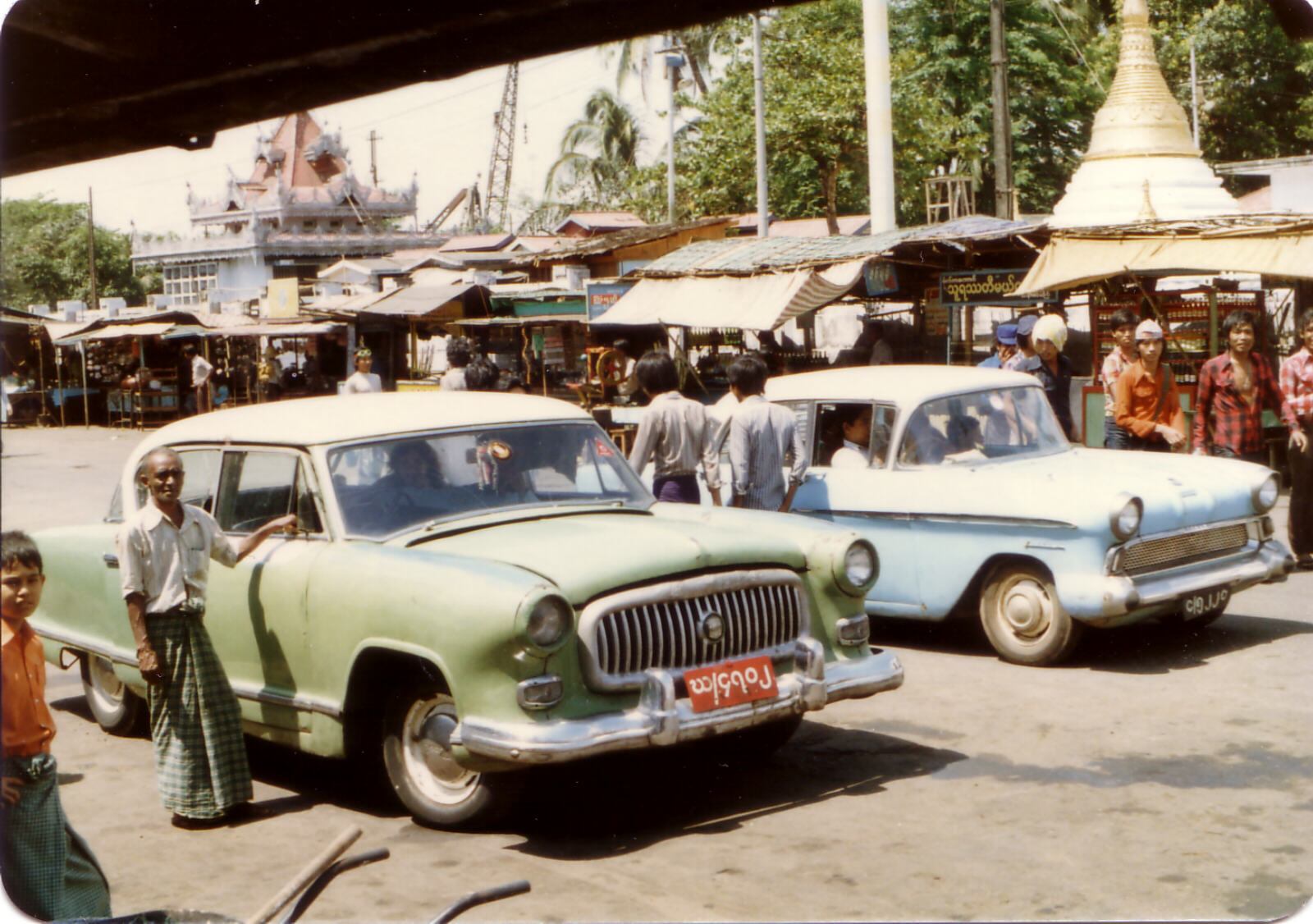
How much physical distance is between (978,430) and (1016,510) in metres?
0.87

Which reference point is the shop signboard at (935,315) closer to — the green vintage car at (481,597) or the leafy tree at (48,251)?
the green vintage car at (481,597)

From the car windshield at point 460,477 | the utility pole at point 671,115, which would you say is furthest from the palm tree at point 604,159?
the car windshield at point 460,477

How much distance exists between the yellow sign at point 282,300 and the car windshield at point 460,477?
864 inches

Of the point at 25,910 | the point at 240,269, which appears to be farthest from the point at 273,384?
the point at 25,910

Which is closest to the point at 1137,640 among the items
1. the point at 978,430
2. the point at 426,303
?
the point at 978,430

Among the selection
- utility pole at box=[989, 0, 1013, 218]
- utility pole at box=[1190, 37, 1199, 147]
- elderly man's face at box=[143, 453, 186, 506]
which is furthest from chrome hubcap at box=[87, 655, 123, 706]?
utility pole at box=[1190, 37, 1199, 147]

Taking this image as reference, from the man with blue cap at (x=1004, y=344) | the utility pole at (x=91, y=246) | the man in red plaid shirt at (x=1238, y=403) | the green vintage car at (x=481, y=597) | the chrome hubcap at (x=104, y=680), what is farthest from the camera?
the man with blue cap at (x=1004, y=344)

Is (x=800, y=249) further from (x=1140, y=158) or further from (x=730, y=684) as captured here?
(x=730, y=684)

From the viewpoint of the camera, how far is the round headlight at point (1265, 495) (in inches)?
279

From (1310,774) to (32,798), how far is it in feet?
13.5

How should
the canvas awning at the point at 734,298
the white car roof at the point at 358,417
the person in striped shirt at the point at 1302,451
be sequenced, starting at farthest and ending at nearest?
the canvas awning at the point at 734,298
the person in striped shirt at the point at 1302,451
the white car roof at the point at 358,417

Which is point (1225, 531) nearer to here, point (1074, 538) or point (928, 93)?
point (1074, 538)

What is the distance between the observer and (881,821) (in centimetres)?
453

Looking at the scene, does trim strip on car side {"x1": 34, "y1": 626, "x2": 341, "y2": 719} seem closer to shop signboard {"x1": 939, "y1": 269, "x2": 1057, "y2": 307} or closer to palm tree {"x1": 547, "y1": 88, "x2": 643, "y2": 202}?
shop signboard {"x1": 939, "y1": 269, "x2": 1057, "y2": 307}
